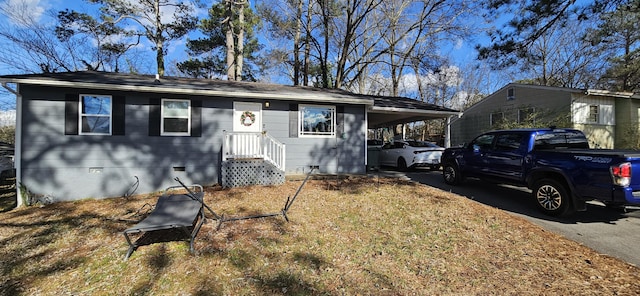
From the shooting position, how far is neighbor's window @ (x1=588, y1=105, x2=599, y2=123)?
14.6m

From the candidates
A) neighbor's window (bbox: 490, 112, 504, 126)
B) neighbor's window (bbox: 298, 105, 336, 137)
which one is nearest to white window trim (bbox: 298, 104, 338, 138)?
neighbor's window (bbox: 298, 105, 336, 137)

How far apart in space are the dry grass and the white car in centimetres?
498

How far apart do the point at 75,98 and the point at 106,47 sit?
1198cm

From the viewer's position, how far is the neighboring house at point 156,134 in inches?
269

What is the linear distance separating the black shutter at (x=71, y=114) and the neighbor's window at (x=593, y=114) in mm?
22374

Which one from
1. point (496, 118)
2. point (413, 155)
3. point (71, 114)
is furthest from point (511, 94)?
point (71, 114)

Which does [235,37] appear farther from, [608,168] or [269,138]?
[608,168]

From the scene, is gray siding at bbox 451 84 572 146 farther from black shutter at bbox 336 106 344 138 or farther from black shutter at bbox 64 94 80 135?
black shutter at bbox 64 94 80 135

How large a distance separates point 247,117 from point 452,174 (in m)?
6.51

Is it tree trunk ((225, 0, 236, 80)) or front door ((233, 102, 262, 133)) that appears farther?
tree trunk ((225, 0, 236, 80))

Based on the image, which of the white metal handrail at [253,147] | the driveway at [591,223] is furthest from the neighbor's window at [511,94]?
the white metal handrail at [253,147]

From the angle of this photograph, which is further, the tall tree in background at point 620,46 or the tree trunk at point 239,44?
the tree trunk at point 239,44

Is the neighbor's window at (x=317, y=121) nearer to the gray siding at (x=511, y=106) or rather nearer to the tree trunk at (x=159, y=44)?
the gray siding at (x=511, y=106)

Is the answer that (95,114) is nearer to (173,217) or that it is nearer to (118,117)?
(118,117)
